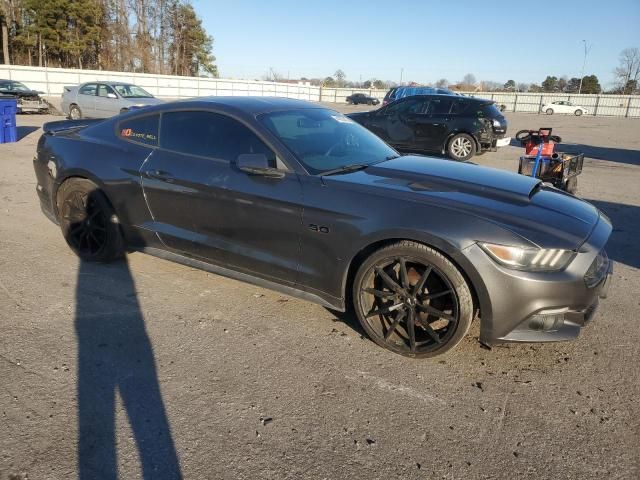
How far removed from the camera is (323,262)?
10.5 ft

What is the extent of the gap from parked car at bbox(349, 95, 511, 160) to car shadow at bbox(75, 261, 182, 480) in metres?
9.55

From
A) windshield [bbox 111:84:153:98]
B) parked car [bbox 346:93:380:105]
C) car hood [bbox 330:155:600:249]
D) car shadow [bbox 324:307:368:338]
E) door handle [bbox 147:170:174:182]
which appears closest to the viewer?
car hood [bbox 330:155:600:249]

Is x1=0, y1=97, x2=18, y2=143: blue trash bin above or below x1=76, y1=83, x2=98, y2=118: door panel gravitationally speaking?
below

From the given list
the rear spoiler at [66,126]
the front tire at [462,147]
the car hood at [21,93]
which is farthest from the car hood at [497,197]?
the car hood at [21,93]

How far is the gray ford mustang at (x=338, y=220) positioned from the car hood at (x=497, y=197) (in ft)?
0.05

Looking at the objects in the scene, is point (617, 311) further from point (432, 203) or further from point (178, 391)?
point (178, 391)

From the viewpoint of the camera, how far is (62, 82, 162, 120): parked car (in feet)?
53.3

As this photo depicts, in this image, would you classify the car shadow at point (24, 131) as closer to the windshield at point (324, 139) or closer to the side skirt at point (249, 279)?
the side skirt at point (249, 279)

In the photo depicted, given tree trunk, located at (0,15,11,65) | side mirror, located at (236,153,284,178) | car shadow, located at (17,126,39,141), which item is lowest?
car shadow, located at (17,126,39,141)

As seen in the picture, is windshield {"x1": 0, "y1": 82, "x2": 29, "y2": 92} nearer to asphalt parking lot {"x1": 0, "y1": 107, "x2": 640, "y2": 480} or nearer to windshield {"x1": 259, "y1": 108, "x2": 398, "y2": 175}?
asphalt parking lot {"x1": 0, "y1": 107, "x2": 640, "y2": 480}

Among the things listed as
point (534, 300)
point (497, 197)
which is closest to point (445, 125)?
point (497, 197)

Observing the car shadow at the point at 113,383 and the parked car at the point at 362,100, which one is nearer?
the car shadow at the point at 113,383

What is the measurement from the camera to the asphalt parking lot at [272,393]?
7.21 feet

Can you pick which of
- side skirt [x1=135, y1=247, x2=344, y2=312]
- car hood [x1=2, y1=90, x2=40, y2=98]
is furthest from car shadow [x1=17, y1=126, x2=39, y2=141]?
side skirt [x1=135, y1=247, x2=344, y2=312]
